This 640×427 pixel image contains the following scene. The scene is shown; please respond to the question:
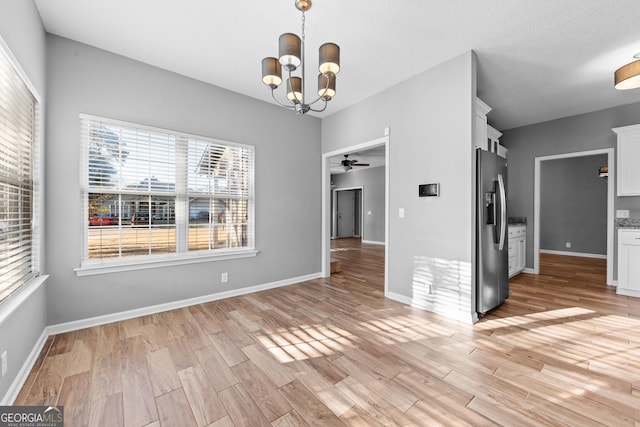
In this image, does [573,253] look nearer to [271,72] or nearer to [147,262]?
[271,72]

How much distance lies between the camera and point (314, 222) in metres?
4.62

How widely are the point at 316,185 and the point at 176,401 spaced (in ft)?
11.6

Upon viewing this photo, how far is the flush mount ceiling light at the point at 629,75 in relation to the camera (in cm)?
253

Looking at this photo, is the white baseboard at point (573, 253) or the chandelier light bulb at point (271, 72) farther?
the white baseboard at point (573, 253)

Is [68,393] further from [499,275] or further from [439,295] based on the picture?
[499,275]

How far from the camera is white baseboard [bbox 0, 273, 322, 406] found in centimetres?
170

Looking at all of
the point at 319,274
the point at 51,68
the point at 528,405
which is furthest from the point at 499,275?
the point at 51,68

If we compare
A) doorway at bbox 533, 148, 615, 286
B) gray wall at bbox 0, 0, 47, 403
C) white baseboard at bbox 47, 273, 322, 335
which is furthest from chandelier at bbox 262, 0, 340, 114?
doorway at bbox 533, 148, 615, 286

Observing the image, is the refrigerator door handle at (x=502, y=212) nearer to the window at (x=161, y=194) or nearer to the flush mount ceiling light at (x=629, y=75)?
the flush mount ceiling light at (x=629, y=75)

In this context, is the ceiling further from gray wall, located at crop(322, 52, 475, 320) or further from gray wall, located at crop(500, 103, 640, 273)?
gray wall, located at crop(500, 103, 640, 273)

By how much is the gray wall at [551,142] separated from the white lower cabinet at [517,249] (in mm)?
120

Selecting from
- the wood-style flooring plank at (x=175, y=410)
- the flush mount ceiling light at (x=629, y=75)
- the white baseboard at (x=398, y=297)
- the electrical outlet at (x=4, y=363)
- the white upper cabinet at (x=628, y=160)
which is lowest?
the wood-style flooring plank at (x=175, y=410)

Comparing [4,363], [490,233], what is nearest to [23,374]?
[4,363]

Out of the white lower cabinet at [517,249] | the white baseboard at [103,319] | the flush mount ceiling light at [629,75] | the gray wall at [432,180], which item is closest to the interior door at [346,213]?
the white baseboard at [103,319]
